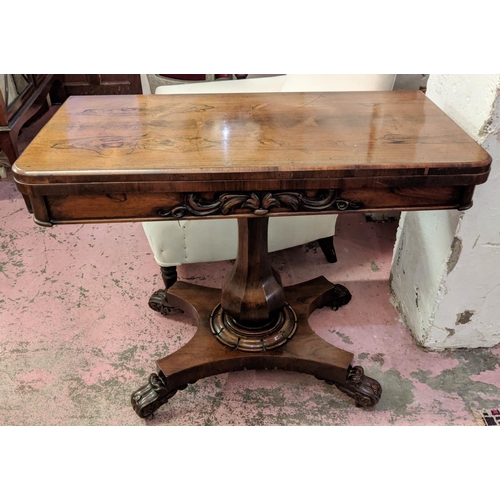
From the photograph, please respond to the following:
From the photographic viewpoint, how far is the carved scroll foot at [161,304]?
5.15 feet

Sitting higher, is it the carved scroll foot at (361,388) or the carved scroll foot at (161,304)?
the carved scroll foot at (361,388)

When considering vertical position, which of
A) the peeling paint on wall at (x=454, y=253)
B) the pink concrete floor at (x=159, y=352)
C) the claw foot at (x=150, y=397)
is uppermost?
the peeling paint on wall at (x=454, y=253)

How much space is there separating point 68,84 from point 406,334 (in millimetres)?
2637

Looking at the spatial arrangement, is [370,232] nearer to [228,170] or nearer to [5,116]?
[228,170]

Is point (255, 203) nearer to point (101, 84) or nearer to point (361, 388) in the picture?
point (361, 388)

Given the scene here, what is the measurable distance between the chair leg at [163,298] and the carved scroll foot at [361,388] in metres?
0.62

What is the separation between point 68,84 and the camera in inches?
120

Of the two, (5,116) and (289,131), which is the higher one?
(289,131)

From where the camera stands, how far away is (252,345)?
4.36 feet

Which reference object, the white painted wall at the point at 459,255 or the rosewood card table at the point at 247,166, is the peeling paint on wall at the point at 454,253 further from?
the rosewood card table at the point at 247,166

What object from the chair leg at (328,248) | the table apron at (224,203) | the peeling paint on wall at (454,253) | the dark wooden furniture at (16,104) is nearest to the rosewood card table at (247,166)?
the table apron at (224,203)

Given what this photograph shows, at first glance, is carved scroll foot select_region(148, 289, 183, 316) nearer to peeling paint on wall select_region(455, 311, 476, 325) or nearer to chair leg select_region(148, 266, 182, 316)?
chair leg select_region(148, 266, 182, 316)

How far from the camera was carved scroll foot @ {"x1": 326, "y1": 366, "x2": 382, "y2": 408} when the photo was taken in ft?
4.17

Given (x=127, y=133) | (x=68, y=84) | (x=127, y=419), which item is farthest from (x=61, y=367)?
(x=68, y=84)
